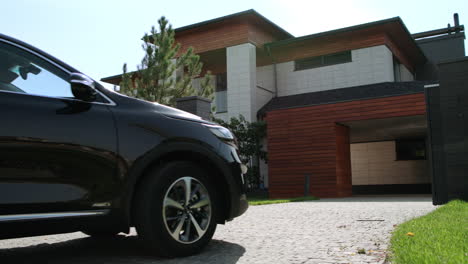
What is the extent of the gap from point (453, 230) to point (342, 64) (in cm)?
1596

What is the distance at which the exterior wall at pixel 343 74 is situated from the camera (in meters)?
18.7

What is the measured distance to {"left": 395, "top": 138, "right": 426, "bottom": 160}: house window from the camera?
2153 centimetres

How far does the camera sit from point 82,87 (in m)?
3.00

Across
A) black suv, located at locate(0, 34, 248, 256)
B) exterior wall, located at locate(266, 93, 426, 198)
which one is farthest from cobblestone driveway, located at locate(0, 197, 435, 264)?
exterior wall, located at locate(266, 93, 426, 198)

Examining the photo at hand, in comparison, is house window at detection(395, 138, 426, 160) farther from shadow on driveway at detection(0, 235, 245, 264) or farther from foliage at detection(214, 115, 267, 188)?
shadow on driveway at detection(0, 235, 245, 264)

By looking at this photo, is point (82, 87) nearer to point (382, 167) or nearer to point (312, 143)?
point (312, 143)

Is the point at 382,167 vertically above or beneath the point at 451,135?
beneath

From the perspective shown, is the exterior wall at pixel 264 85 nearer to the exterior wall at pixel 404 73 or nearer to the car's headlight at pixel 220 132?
the exterior wall at pixel 404 73

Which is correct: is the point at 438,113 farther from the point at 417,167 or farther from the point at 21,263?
the point at 417,167

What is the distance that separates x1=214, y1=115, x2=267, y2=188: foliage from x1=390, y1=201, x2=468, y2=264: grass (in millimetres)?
13184

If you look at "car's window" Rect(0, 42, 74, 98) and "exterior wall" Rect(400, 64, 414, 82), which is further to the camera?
"exterior wall" Rect(400, 64, 414, 82)

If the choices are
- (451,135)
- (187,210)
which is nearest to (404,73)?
(451,135)

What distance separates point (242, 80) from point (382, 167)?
8353 mm

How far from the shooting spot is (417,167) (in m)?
21.4
